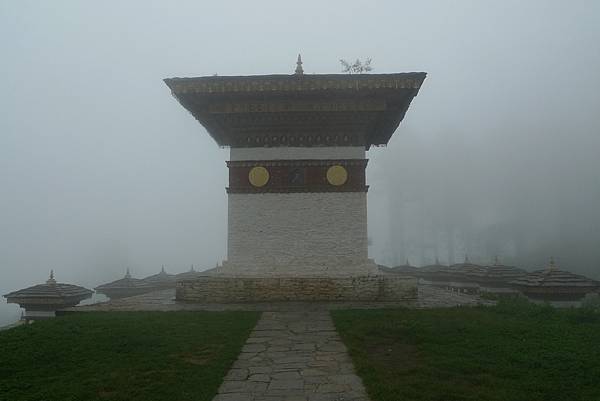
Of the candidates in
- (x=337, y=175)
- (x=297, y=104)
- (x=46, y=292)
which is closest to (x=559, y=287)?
(x=337, y=175)

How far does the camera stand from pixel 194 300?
1074 cm

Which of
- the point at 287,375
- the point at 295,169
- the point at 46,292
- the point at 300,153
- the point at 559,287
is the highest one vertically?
the point at 300,153

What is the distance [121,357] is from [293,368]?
7.24ft

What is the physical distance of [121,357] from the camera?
19.0 ft

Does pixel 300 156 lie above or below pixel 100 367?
above

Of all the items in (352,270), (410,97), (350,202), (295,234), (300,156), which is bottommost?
(352,270)

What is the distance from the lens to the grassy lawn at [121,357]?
4.65 meters

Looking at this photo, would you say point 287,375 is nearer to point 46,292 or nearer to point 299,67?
point 46,292

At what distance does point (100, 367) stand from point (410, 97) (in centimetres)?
948

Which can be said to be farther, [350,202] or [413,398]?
[350,202]

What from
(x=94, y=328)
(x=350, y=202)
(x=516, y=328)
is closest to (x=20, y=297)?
(x=94, y=328)

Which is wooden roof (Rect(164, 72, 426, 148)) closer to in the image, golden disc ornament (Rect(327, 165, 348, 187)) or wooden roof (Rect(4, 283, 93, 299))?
golden disc ornament (Rect(327, 165, 348, 187))

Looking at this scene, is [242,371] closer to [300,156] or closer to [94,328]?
[94,328]

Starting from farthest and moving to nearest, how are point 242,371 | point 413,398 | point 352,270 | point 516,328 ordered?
point 352,270, point 516,328, point 242,371, point 413,398
